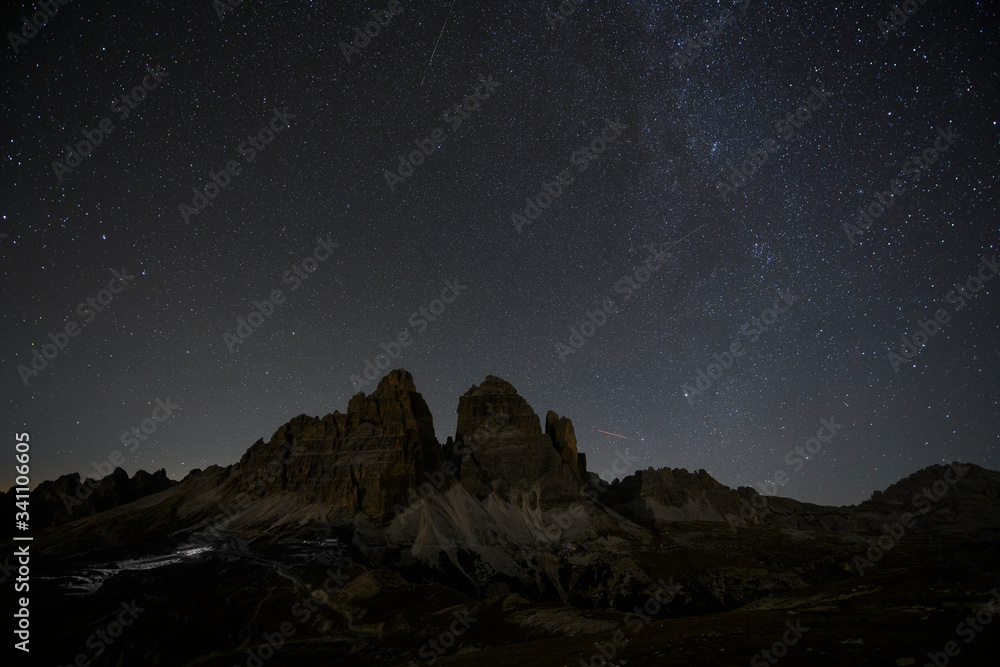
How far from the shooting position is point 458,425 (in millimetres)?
156750

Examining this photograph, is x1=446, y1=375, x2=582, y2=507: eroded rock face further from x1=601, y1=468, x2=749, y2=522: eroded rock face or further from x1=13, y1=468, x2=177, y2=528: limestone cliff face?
x1=13, y1=468, x2=177, y2=528: limestone cliff face

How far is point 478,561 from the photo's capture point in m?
91.2

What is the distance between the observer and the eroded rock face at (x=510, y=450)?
436 ft

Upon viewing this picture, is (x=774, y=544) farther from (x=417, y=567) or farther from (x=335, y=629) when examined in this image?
(x=335, y=629)

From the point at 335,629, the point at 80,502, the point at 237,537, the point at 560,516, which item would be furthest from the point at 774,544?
the point at 80,502

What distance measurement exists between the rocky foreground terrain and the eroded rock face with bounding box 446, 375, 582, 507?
691 mm

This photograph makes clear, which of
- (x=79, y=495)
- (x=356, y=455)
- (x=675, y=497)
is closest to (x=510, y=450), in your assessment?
(x=356, y=455)

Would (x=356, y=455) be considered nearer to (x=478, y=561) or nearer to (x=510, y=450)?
(x=510, y=450)

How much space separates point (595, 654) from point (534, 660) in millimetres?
4252

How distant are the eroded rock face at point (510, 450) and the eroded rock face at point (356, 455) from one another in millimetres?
12082

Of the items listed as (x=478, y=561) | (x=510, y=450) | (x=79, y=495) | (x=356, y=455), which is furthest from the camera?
(x=510, y=450)

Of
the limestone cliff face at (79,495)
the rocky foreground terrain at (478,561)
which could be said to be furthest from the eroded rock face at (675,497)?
the limestone cliff face at (79,495)

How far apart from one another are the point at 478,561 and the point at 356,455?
161 feet

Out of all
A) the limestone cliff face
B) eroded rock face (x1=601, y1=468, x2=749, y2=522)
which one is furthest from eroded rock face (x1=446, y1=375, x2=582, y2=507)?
the limestone cliff face
